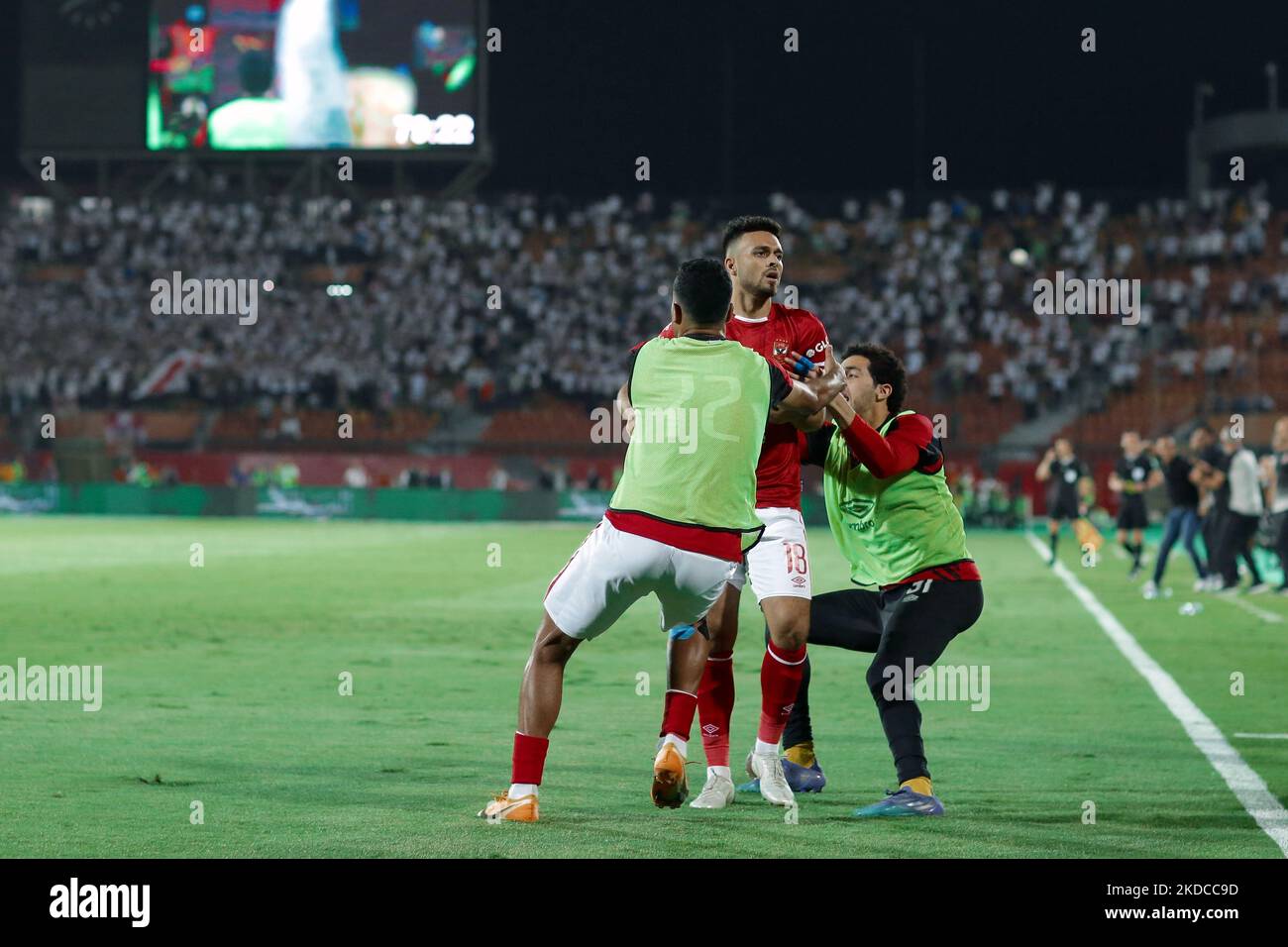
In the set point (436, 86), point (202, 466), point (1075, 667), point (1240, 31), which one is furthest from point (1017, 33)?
point (1075, 667)

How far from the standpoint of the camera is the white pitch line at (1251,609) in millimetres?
17922

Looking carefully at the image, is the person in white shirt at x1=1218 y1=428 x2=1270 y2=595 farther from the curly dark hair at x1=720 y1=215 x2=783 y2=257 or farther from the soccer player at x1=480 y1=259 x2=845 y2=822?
the soccer player at x1=480 y1=259 x2=845 y2=822

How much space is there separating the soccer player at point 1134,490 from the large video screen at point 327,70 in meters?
26.7

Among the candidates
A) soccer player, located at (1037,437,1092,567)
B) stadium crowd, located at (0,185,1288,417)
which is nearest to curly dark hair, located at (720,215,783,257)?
soccer player, located at (1037,437,1092,567)

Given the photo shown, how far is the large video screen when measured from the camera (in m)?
46.3

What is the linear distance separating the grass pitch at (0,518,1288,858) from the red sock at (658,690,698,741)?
0.34m

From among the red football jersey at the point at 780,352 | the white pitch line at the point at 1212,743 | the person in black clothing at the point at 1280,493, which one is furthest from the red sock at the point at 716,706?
the person in black clothing at the point at 1280,493

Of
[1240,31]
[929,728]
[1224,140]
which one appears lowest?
[929,728]

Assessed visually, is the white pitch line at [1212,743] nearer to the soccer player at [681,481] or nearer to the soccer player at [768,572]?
the soccer player at [768,572]

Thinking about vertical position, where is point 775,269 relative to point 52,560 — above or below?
above

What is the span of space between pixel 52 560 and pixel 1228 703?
19040 millimetres

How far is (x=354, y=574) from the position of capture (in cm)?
2358

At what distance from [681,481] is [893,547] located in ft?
5.03
